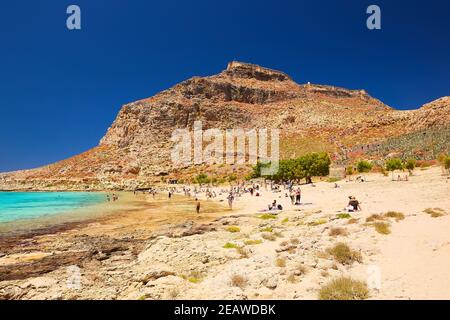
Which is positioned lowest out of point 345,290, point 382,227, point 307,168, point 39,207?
point 39,207

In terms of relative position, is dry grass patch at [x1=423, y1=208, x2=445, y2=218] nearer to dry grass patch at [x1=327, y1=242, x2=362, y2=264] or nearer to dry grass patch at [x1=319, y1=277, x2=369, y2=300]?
dry grass patch at [x1=327, y1=242, x2=362, y2=264]

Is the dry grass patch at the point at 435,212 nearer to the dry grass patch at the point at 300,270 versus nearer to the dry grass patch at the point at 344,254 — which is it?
the dry grass patch at the point at 344,254

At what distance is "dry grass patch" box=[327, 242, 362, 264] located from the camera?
29.8 feet

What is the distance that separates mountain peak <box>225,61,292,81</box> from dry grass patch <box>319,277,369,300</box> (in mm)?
161125

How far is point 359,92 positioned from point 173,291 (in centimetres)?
18828

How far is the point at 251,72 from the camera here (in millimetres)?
167500

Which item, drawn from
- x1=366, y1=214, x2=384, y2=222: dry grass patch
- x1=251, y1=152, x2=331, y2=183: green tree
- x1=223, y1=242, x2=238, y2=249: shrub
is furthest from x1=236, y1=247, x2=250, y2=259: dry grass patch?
x1=251, y1=152, x2=331, y2=183: green tree

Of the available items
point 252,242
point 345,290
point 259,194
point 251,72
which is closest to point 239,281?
point 345,290

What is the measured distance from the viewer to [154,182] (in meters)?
85.2

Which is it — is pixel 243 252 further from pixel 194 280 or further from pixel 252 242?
pixel 194 280

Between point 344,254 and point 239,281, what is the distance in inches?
129
